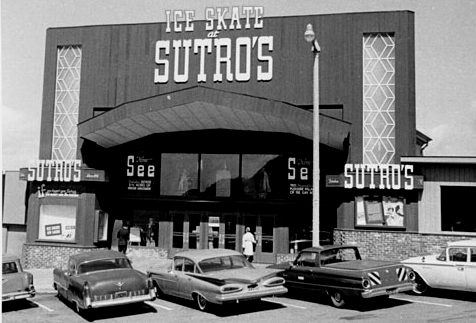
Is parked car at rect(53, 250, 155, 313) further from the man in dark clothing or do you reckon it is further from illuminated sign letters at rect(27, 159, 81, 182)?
illuminated sign letters at rect(27, 159, 81, 182)

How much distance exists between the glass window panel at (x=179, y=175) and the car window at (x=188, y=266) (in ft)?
31.5

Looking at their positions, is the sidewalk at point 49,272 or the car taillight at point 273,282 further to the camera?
the sidewalk at point 49,272

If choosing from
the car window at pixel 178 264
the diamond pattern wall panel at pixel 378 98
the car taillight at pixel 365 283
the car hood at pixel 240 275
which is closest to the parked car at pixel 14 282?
the car window at pixel 178 264

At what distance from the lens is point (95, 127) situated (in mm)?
19438

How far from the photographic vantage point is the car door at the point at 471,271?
40.1 feet

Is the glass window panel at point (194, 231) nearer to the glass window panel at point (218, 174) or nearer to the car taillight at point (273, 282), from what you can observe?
the glass window panel at point (218, 174)

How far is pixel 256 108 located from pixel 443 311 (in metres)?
9.32

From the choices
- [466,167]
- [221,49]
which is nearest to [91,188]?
[221,49]

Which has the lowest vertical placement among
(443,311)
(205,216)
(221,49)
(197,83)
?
(443,311)

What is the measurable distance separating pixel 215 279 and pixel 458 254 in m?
6.32

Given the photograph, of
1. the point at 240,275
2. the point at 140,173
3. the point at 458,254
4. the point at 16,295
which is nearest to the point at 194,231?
the point at 140,173

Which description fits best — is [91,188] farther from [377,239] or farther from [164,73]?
[377,239]

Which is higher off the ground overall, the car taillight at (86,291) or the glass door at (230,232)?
the glass door at (230,232)

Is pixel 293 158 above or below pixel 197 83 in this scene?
Answer: below
